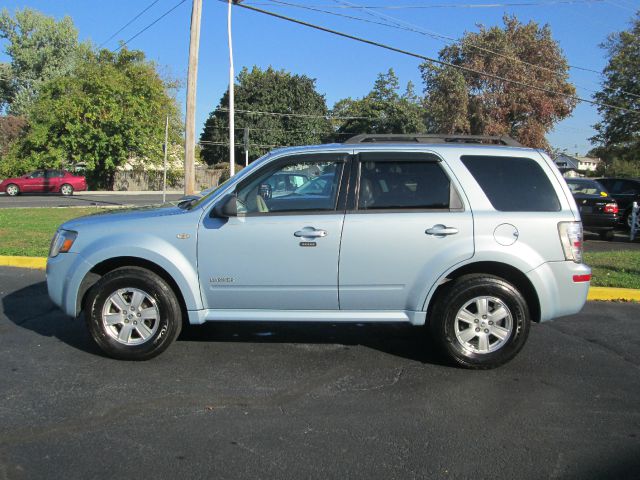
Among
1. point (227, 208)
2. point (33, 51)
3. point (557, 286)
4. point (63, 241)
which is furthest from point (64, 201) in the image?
point (33, 51)

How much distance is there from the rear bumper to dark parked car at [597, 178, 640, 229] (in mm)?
12500

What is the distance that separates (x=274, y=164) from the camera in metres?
4.77

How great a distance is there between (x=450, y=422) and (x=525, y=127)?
35.5 m

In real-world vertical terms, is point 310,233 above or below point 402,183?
below

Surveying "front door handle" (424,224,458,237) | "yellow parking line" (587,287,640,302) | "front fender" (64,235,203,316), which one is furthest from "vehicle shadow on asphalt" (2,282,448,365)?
"yellow parking line" (587,287,640,302)

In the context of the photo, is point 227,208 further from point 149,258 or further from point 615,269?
point 615,269

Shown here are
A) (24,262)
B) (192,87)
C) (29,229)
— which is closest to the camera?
(24,262)

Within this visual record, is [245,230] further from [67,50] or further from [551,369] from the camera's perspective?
[67,50]

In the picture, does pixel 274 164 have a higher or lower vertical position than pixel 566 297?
higher

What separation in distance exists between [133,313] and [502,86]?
3473cm

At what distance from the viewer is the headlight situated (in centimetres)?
470

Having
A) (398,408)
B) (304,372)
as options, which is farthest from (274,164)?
(398,408)

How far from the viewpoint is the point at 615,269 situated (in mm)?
8555

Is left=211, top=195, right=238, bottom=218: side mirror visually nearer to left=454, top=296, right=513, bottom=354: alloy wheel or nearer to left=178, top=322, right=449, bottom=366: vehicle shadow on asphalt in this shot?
left=178, top=322, right=449, bottom=366: vehicle shadow on asphalt
